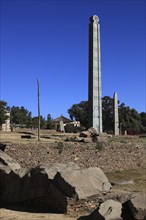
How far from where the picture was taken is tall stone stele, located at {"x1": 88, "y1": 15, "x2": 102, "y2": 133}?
94.2 ft

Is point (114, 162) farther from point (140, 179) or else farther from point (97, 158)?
point (140, 179)

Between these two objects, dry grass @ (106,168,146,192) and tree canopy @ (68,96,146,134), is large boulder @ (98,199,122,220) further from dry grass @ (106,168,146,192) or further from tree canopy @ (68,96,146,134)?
tree canopy @ (68,96,146,134)

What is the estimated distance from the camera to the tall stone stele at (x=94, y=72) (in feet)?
94.2

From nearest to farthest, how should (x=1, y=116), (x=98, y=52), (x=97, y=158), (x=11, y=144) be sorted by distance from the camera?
(x=11, y=144)
(x=97, y=158)
(x=98, y=52)
(x=1, y=116)

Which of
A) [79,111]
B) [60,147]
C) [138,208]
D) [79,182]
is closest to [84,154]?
[60,147]

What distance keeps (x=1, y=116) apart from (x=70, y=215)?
46.1 metres

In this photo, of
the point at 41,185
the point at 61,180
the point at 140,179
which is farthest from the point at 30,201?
the point at 140,179

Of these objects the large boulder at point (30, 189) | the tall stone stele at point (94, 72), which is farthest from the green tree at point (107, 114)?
the large boulder at point (30, 189)

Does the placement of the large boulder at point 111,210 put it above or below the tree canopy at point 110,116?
below

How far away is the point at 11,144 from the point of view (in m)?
17.8

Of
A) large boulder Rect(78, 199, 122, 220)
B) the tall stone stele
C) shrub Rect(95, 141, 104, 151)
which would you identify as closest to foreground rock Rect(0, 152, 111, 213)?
large boulder Rect(78, 199, 122, 220)

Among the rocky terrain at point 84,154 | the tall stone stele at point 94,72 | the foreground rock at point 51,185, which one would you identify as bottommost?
the foreground rock at point 51,185

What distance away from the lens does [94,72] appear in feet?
94.2

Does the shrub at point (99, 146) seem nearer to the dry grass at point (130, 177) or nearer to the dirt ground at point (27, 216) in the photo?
the dry grass at point (130, 177)
